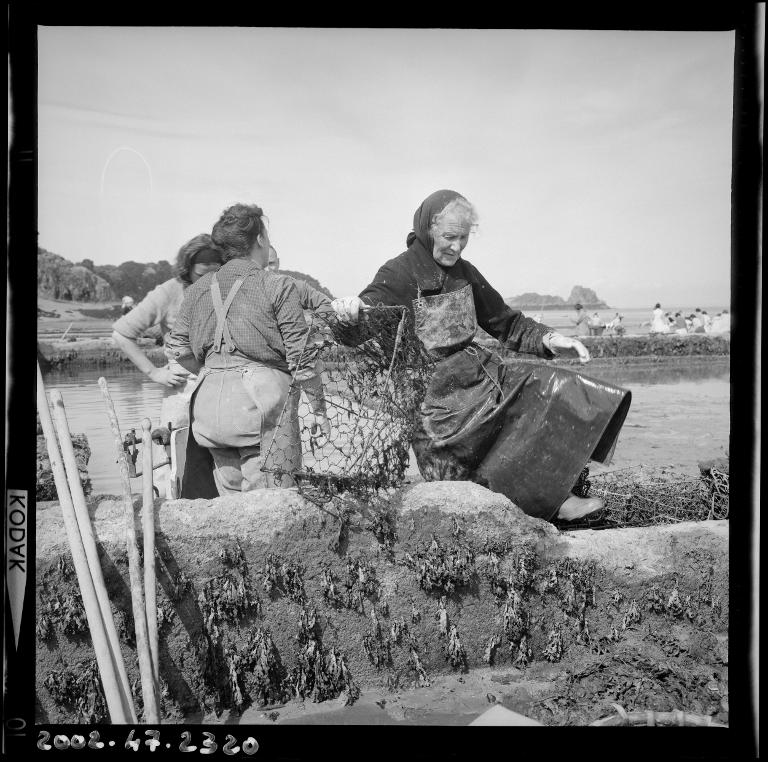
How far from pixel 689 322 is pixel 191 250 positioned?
113 inches

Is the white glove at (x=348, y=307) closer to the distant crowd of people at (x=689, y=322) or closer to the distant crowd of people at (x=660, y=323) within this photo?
the distant crowd of people at (x=660, y=323)

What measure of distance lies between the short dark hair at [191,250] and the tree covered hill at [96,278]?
0.23ft

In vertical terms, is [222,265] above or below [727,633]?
above

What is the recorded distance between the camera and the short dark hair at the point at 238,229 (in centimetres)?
358

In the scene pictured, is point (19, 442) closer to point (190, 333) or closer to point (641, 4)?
point (190, 333)

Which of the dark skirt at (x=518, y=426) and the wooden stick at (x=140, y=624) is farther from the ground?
the dark skirt at (x=518, y=426)

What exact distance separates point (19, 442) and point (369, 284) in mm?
1913

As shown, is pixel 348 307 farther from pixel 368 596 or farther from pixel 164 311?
pixel 368 596

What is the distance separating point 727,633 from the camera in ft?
11.8

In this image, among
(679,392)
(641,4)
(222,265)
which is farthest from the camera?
(679,392)

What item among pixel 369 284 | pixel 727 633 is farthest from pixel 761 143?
pixel 727 633

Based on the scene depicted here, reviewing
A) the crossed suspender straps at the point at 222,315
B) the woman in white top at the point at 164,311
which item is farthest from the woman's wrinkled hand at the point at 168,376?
the crossed suspender straps at the point at 222,315

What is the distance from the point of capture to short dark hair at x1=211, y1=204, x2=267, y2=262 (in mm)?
3582

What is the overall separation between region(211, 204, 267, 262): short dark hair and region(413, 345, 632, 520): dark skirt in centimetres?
119
